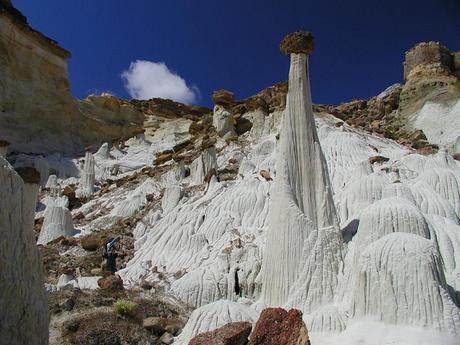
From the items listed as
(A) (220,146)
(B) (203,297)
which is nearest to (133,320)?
(B) (203,297)

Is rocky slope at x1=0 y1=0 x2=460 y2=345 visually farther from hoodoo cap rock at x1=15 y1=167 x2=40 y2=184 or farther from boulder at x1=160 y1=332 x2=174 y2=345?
hoodoo cap rock at x1=15 y1=167 x2=40 y2=184

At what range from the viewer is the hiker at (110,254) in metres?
24.1

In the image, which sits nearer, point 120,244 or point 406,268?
point 406,268

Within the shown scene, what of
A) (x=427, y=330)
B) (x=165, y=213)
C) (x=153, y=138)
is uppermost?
(x=153, y=138)

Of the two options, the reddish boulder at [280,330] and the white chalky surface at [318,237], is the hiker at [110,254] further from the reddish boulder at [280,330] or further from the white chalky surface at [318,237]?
the reddish boulder at [280,330]

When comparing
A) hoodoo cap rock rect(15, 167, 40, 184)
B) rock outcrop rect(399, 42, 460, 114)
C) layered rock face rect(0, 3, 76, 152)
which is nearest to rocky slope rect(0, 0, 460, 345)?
rock outcrop rect(399, 42, 460, 114)

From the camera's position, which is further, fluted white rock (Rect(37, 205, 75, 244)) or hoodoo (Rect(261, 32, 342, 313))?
fluted white rock (Rect(37, 205, 75, 244))

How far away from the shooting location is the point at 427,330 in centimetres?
1235

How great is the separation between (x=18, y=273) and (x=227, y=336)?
5094mm

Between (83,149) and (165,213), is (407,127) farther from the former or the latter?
(83,149)

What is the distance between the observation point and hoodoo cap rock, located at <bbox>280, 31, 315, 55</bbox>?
2159cm

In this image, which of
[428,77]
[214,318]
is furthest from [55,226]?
[428,77]

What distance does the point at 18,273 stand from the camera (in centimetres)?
909

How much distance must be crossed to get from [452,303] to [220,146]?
30.0m
